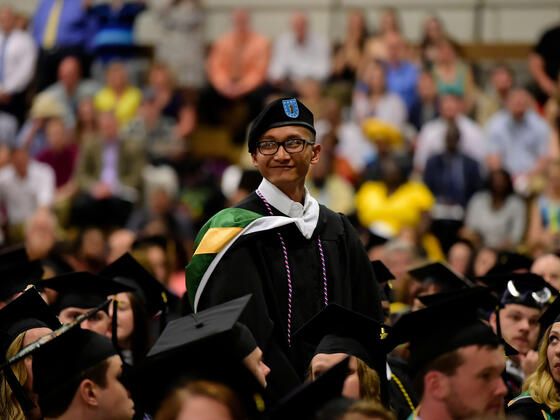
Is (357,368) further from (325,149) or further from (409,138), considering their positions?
(409,138)

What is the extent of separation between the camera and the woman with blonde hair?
17.2 feet

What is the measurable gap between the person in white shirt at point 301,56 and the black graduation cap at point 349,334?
10.8 m

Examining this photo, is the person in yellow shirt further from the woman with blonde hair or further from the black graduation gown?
the woman with blonde hair

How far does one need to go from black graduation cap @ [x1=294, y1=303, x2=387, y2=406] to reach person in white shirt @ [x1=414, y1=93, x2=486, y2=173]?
8555 mm

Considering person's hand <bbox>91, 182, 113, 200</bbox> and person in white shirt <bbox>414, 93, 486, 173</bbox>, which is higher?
person in white shirt <bbox>414, 93, 486, 173</bbox>

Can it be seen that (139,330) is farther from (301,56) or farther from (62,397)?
(301,56)

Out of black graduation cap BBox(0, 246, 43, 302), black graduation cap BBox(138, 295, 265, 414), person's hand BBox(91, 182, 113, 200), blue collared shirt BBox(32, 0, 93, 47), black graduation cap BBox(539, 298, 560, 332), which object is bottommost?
person's hand BBox(91, 182, 113, 200)

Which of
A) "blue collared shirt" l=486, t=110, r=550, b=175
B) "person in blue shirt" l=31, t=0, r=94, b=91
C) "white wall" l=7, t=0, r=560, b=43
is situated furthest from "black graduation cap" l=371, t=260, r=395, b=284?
"white wall" l=7, t=0, r=560, b=43

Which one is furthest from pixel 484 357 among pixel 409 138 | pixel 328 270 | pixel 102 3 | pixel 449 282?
pixel 102 3

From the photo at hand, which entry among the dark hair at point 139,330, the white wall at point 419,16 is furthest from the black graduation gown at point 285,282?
→ the white wall at point 419,16

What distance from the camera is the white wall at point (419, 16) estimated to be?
16.9 metres

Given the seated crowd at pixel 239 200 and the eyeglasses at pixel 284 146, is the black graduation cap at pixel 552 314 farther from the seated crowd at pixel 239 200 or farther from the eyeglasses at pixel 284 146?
the eyeglasses at pixel 284 146

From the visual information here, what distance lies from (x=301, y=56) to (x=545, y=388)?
35.4 feet

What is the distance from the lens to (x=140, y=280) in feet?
22.1
